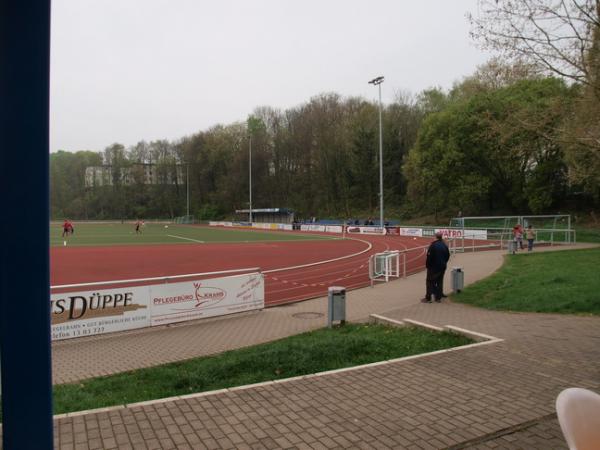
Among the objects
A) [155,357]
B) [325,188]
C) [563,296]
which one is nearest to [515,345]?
[563,296]

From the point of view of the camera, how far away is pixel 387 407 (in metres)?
4.88

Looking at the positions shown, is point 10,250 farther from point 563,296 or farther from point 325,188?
point 325,188

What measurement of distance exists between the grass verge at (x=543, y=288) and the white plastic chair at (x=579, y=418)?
927 centimetres

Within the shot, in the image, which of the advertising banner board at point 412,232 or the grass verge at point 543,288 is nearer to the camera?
the grass verge at point 543,288

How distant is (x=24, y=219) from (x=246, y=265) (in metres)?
22.5

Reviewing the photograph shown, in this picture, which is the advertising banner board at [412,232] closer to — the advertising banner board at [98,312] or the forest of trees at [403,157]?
the forest of trees at [403,157]

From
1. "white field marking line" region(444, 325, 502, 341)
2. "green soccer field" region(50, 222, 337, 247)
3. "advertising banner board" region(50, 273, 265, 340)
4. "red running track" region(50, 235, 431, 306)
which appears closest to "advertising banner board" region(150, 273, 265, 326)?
"advertising banner board" region(50, 273, 265, 340)

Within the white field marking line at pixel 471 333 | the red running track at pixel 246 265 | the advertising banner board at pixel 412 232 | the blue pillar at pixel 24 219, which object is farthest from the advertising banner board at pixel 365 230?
the blue pillar at pixel 24 219

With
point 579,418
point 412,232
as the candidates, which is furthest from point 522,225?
point 579,418

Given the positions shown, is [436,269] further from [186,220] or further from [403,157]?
[186,220]

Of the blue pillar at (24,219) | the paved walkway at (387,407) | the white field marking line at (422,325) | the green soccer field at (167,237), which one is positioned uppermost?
the blue pillar at (24,219)

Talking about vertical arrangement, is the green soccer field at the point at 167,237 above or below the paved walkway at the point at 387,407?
below

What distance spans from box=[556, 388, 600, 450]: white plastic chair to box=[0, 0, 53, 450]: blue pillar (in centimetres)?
281

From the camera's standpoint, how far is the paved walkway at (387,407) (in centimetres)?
414
